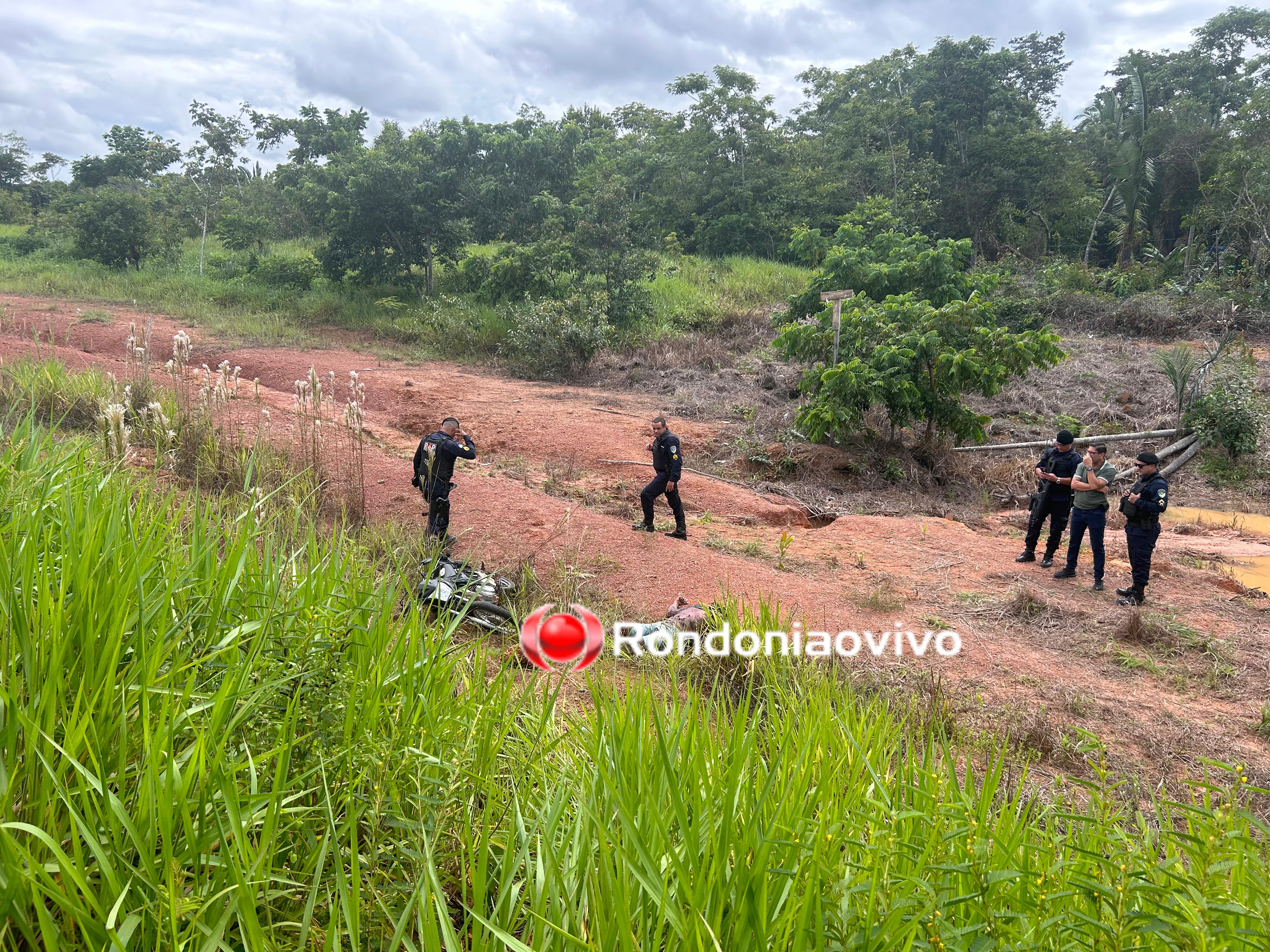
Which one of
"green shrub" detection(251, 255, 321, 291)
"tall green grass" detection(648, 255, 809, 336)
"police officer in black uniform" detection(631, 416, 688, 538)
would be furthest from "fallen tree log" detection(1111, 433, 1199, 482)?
"green shrub" detection(251, 255, 321, 291)

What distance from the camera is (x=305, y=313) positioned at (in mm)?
20047

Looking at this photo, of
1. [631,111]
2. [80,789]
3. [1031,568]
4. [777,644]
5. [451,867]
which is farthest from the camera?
[631,111]

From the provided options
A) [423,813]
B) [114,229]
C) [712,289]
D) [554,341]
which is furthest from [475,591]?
[114,229]

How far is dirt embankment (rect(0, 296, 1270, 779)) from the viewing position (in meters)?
4.94

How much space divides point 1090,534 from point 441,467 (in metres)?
5.97

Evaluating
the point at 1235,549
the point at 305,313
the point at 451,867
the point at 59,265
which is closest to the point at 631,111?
the point at 305,313

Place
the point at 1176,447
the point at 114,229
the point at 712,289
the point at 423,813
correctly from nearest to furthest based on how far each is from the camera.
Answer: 1. the point at 423,813
2. the point at 1176,447
3. the point at 712,289
4. the point at 114,229

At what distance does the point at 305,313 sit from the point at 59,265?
925 centimetres

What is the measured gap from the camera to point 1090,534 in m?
7.34

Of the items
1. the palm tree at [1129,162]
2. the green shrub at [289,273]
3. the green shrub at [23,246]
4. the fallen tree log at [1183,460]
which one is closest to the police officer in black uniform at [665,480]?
the fallen tree log at [1183,460]

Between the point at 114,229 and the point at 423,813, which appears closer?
the point at 423,813

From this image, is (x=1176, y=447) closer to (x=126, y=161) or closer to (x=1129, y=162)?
(x=1129, y=162)

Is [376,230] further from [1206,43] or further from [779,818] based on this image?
[1206,43]

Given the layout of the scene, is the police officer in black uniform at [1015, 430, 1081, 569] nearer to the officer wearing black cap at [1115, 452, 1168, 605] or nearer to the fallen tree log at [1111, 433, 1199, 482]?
the officer wearing black cap at [1115, 452, 1168, 605]
